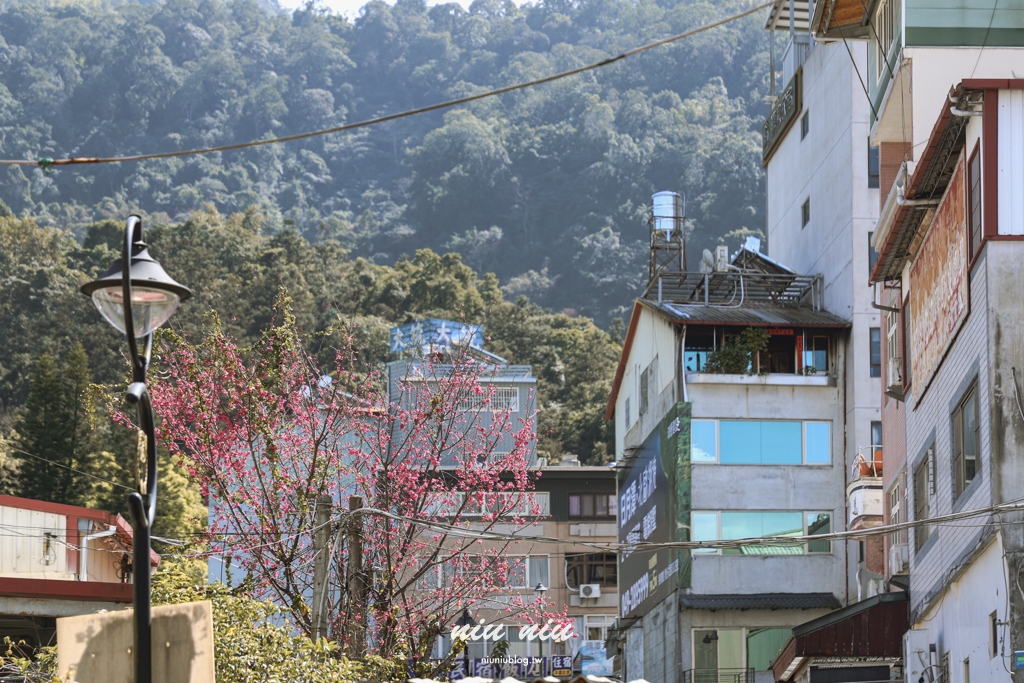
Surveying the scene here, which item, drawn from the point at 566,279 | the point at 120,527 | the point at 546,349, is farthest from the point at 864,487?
the point at 566,279

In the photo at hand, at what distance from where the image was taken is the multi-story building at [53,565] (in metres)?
21.8

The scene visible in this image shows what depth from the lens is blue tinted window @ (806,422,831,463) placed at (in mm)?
41344

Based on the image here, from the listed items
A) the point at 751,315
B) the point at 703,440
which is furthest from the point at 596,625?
the point at 751,315

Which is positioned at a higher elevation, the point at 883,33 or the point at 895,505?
the point at 883,33

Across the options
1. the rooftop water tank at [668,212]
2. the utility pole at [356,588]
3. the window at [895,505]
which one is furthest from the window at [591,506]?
the utility pole at [356,588]

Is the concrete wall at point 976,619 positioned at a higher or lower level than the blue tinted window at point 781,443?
lower

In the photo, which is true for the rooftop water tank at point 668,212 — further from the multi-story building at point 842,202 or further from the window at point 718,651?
the window at point 718,651

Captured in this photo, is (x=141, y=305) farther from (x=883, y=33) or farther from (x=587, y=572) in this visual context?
(x=587, y=572)

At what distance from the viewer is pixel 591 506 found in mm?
55625

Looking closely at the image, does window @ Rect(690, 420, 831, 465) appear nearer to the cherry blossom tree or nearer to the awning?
the awning

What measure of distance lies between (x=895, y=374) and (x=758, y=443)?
50.5 ft

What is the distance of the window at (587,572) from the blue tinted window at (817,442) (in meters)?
15.2

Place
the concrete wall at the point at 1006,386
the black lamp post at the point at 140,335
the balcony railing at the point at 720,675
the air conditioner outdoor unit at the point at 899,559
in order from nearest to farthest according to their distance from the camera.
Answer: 1. the black lamp post at the point at 140,335
2. the concrete wall at the point at 1006,386
3. the air conditioner outdoor unit at the point at 899,559
4. the balcony railing at the point at 720,675

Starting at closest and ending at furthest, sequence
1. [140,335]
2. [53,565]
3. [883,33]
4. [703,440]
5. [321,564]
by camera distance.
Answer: [140,335] < [321,564] < [883,33] < [53,565] < [703,440]
